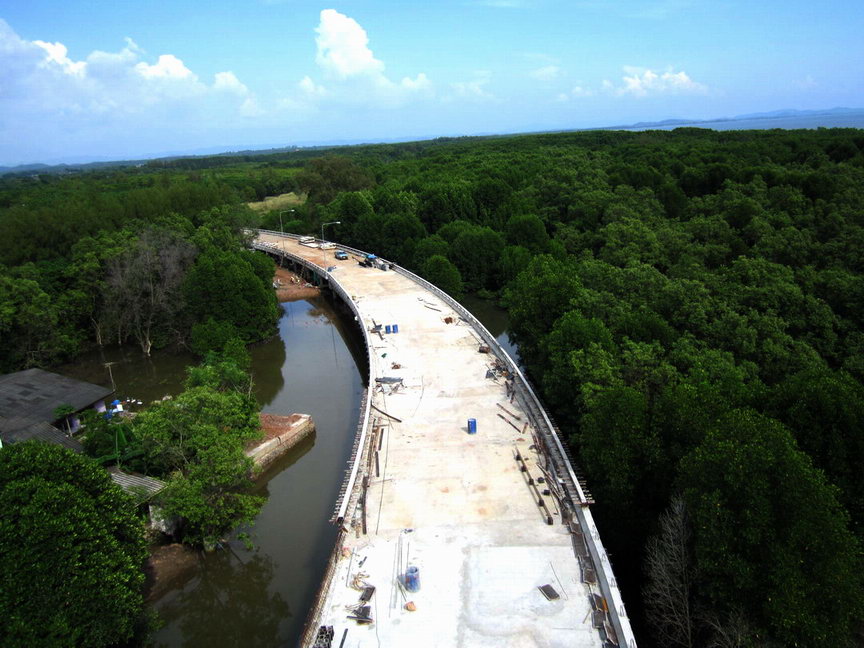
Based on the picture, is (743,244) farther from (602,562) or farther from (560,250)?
(602,562)

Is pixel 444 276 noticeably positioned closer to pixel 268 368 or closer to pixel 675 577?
pixel 268 368

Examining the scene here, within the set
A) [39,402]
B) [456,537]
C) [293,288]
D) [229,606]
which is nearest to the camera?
[456,537]

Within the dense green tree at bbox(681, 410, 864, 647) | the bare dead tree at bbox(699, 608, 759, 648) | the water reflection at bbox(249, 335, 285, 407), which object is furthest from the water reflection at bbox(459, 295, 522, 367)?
the bare dead tree at bbox(699, 608, 759, 648)

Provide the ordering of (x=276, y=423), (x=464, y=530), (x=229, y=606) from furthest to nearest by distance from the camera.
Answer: (x=276, y=423)
(x=229, y=606)
(x=464, y=530)

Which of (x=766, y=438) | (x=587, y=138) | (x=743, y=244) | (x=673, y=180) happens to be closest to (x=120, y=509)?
(x=766, y=438)

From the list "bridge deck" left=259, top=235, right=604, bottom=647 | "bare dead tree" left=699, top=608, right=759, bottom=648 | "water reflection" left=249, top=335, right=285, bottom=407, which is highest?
"bare dead tree" left=699, top=608, right=759, bottom=648

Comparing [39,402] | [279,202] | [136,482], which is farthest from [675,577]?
[279,202]

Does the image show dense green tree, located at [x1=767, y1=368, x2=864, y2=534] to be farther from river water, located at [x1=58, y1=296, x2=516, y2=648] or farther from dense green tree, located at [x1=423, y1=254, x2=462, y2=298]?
dense green tree, located at [x1=423, y1=254, x2=462, y2=298]
